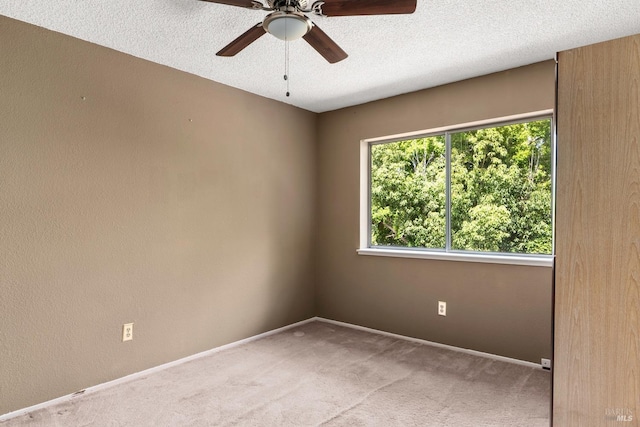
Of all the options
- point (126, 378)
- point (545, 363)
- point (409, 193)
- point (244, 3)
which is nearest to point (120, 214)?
point (126, 378)

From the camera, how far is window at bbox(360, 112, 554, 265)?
306 centimetres

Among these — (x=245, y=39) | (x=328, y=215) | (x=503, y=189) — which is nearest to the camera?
(x=245, y=39)

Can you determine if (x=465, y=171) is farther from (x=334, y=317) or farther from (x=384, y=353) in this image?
(x=334, y=317)

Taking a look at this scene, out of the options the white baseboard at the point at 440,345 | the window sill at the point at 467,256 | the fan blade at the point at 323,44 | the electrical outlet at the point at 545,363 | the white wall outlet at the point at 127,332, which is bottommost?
the white baseboard at the point at 440,345

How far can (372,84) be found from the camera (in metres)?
3.41

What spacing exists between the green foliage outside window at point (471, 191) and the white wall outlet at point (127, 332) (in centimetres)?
242

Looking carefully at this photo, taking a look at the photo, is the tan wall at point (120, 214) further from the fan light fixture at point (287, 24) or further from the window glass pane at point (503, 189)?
the window glass pane at point (503, 189)

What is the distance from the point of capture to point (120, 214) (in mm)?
2730

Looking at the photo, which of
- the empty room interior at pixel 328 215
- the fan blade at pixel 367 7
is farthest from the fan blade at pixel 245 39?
the fan blade at pixel 367 7

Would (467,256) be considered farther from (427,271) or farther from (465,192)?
(465,192)

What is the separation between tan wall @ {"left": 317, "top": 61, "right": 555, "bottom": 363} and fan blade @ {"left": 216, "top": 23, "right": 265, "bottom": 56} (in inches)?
79.3

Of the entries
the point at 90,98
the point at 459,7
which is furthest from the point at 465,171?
the point at 90,98

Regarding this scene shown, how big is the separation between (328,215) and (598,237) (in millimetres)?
3174

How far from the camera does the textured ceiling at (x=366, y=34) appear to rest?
7.05 ft
